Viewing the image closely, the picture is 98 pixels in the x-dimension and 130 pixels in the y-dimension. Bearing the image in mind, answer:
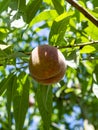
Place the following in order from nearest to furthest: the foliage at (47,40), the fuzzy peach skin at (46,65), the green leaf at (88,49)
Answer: the fuzzy peach skin at (46,65) → the foliage at (47,40) → the green leaf at (88,49)

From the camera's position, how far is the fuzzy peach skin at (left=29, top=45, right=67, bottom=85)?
1717mm

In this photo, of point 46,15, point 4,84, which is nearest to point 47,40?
point 46,15

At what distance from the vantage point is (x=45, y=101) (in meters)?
2.08

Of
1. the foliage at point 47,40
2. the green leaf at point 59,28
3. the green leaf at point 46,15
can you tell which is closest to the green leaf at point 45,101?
the foliage at point 47,40

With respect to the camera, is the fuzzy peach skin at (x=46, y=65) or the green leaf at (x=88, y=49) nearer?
the fuzzy peach skin at (x=46, y=65)

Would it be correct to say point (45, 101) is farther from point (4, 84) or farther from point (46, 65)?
point (46, 65)

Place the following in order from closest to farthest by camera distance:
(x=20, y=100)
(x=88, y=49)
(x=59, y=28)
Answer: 1. (x=59, y=28)
2. (x=88, y=49)
3. (x=20, y=100)

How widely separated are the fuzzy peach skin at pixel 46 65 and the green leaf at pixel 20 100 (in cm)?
44

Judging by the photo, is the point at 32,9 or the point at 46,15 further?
the point at 46,15

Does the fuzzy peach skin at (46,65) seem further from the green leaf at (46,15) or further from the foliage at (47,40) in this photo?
the green leaf at (46,15)

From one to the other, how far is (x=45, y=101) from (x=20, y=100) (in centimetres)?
23

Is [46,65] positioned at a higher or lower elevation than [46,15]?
lower

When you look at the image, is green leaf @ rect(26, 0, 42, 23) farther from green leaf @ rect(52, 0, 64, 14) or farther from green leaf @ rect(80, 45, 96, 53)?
green leaf @ rect(80, 45, 96, 53)

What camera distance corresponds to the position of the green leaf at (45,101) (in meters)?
2.09
